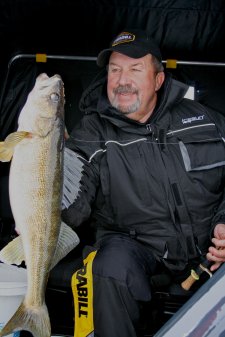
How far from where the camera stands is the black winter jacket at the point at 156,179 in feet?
10.1

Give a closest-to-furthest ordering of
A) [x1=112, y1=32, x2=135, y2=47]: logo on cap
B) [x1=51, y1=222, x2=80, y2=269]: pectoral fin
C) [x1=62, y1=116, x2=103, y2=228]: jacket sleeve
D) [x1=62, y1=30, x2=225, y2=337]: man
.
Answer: [x1=51, y1=222, x2=80, y2=269]: pectoral fin < [x1=62, y1=116, x2=103, y2=228]: jacket sleeve < [x1=62, y1=30, x2=225, y2=337]: man < [x1=112, y1=32, x2=135, y2=47]: logo on cap

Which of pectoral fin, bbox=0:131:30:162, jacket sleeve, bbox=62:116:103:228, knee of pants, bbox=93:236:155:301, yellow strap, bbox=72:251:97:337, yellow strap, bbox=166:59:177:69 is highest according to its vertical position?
yellow strap, bbox=166:59:177:69

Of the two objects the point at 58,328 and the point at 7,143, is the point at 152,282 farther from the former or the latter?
the point at 7,143

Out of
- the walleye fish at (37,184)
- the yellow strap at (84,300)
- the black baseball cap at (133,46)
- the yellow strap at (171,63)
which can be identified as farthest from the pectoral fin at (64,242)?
the yellow strap at (171,63)

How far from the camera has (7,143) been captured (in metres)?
2.25

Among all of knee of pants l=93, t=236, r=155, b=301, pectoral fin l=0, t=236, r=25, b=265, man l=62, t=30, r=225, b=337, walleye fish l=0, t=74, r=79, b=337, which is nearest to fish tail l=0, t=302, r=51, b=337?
walleye fish l=0, t=74, r=79, b=337

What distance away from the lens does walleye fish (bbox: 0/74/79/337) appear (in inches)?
90.8

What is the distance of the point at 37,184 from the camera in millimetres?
2334

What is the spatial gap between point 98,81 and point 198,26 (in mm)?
1103

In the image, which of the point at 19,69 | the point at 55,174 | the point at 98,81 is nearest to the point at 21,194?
the point at 55,174

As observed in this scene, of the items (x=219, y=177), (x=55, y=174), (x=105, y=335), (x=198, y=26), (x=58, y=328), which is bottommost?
(x=58, y=328)

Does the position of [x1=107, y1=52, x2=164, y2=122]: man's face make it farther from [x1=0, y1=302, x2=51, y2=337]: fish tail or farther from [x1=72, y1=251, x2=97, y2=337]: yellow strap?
[x1=0, y1=302, x2=51, y2=337]: fish tail

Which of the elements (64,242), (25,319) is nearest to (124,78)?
(64,242)

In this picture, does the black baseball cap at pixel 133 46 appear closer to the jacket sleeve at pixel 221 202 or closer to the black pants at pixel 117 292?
the jacket sleeve at pixel 221 202
